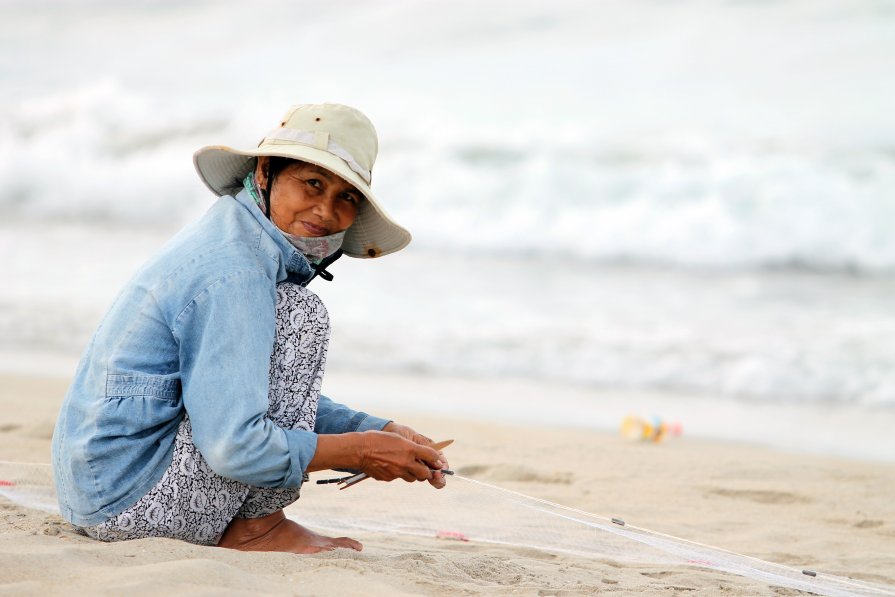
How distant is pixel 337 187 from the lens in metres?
2.77

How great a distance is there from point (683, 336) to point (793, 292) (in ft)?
6.67

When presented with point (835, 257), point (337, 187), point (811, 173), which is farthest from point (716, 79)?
point (337, 187)

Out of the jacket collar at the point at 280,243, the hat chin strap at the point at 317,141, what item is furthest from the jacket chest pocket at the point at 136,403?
the hat chin strap at the point at 317,141

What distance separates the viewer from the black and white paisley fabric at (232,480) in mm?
2635

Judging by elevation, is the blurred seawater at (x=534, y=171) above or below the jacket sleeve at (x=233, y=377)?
above

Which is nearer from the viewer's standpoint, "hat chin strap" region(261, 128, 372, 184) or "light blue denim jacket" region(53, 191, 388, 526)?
"light blue denim jacket" region(53, 191, 388, 526)

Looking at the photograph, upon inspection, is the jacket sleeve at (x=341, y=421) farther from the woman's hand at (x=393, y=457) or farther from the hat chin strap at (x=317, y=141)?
the hat chin strap at (x=317, y=141)

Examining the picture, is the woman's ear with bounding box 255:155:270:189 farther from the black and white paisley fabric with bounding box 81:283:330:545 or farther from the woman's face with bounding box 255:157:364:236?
the black and white paisley fabric with bounding box 81:283:330:545

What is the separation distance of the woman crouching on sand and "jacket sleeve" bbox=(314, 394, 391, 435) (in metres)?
0.15

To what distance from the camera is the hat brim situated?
2.66m

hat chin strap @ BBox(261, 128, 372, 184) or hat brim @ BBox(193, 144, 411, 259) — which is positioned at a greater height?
hat chin strap @ BBox(261, 128, 372, 184)

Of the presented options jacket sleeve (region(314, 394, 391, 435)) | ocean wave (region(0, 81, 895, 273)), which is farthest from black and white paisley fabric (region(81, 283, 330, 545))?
ocean wave (region(0, 81, 895, 273))

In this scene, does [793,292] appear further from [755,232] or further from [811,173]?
[811,173]

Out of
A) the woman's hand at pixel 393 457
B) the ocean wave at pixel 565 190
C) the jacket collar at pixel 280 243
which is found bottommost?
the woman's hand at pixel 393 457
